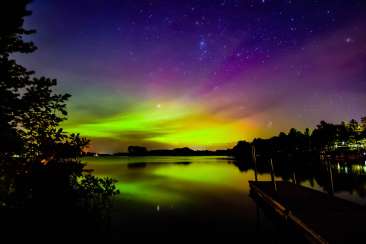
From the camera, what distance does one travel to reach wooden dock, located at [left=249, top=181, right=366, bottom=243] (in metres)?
8.69

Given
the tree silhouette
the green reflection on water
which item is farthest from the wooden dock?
the green reflection on water

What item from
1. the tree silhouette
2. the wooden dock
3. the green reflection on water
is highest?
the tree silhouette

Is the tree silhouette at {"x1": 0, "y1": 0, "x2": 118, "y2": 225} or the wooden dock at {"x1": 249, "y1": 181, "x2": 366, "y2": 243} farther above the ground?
the tree silhouette at {"x1": 0, "y1": 0, "x2": 118, "y2": 225}

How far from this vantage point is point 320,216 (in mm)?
11180

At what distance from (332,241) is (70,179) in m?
9.48

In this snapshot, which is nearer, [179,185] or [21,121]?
[21,121]

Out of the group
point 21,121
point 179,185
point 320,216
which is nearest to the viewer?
point 21,121

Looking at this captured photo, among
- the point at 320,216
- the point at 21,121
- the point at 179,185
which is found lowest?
the point at 179,185

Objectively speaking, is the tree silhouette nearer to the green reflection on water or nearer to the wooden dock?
the wooden dock

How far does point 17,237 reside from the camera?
881 cm

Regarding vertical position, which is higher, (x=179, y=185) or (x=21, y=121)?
(x=21, y=121)

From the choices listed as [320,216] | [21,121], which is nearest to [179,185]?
[320,216]

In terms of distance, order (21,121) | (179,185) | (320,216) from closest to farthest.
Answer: (21,121) < (320,216) < (179,185)

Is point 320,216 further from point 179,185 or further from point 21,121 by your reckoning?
point 179,185
